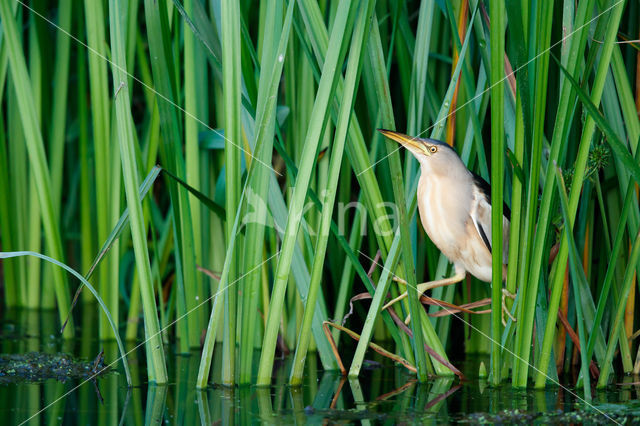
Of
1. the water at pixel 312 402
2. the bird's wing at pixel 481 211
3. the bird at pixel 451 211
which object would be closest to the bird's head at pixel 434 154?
the bird at pixel 451 211

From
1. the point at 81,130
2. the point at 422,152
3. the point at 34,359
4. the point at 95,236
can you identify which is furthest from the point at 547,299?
the point at 95,236

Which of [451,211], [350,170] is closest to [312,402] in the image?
[451,211]

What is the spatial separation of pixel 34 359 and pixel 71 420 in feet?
1.97

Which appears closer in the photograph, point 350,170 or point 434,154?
point 434,154

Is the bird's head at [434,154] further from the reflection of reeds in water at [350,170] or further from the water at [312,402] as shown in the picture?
the water at [312,402]

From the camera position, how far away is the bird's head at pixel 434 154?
6.81 feet

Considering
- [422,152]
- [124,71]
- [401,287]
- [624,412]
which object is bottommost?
[624,412]

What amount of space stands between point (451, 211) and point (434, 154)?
18cm

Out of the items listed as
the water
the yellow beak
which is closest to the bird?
the yellow beak

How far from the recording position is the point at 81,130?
9.46 feet

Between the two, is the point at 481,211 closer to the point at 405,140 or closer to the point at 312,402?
the point at 405,140

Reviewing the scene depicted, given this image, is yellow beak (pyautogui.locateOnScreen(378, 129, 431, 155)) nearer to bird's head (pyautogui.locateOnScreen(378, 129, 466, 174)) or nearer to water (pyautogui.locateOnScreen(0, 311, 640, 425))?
bird's head (pyautogui.locateOnScreen(378, 129, 466, 174))

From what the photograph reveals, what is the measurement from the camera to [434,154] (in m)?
2.10

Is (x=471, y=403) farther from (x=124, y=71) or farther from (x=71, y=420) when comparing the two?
(x=124, y=71)
